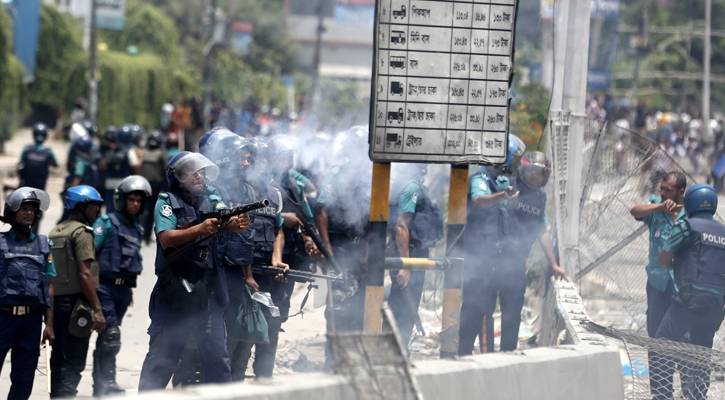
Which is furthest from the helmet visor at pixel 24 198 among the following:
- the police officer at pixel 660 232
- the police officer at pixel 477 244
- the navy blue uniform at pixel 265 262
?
the police officer at pixel 660 232

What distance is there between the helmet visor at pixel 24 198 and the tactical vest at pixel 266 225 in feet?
4.30

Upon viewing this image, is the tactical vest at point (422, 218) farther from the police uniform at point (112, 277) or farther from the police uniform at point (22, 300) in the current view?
the police uniform at point (22, 300)

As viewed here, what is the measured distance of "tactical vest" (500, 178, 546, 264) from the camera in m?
7.50

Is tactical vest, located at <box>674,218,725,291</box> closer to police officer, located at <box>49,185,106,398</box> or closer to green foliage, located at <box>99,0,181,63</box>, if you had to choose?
police officer, located at <box>49,185,106,398</box>

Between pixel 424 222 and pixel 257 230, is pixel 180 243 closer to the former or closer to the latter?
pixel 257 230

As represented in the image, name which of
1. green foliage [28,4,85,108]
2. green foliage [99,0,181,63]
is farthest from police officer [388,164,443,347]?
green foliage [99,0,181,63]

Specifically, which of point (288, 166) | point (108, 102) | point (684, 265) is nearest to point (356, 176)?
point (288, 166)

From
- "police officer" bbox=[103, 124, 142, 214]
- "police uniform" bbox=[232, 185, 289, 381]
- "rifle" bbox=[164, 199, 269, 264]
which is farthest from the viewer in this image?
"police officer" bbox=[103, 124, 142, 214]

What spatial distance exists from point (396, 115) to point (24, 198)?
2.23 metres

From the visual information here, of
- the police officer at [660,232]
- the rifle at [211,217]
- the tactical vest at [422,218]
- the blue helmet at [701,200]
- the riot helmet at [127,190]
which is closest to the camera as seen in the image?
the rifle at [211,217]

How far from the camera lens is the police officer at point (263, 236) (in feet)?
20.6

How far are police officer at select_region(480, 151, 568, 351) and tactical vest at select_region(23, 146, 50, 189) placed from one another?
771 cm

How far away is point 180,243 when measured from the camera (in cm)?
514

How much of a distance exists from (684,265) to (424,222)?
2.02m
